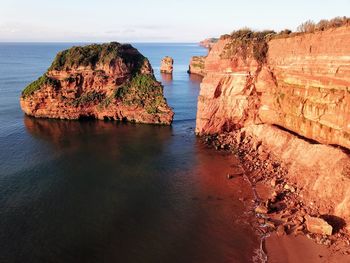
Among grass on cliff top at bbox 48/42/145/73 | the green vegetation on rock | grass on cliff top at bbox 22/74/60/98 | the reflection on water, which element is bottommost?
the reflection on water

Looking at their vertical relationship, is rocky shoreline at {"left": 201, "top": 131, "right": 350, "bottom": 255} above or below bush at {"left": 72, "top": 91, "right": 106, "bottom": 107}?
below

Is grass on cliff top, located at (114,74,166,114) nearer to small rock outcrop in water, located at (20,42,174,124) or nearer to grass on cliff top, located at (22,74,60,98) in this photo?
small rock outcrop in water, located at (20,42,174,124)

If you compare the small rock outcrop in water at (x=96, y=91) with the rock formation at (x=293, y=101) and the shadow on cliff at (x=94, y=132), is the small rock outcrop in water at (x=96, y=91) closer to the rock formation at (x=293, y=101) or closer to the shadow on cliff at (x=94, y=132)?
the shadow on cliff at (x=94, y=132)

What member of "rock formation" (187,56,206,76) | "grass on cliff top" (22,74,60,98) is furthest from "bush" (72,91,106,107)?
"rock formation" (187,56,206,76)

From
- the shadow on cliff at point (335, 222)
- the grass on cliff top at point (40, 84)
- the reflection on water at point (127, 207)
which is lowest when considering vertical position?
the reflection on water at point (127, 207)

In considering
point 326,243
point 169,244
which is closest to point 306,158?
point 326,243

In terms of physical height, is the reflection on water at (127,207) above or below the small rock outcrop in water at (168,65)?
below

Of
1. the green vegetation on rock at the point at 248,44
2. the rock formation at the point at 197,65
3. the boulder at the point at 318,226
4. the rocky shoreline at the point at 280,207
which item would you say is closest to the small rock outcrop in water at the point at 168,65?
the rock formation at the point at 197,65

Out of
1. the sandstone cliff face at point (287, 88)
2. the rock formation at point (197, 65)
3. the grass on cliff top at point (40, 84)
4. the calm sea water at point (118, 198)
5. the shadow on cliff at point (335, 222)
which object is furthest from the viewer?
the rock formation at point (197, 65)
